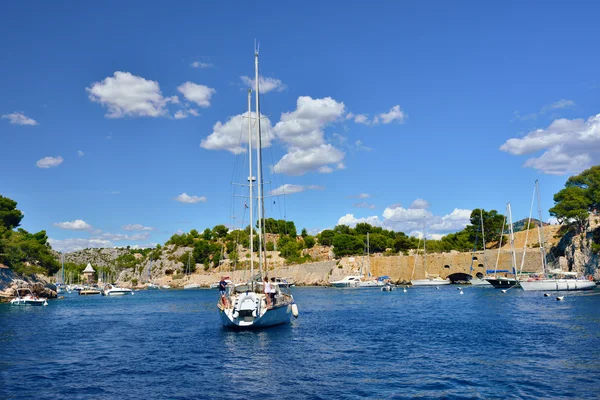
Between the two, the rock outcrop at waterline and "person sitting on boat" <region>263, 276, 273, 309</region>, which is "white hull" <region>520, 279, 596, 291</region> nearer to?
"person sitting on boat" <region>263, 276, 273, 309</region>

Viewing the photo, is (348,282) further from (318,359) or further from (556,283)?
(318,359)

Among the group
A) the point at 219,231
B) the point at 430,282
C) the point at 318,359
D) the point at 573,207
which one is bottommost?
the point at 318,359

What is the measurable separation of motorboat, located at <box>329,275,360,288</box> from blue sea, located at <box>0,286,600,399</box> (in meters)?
60.8

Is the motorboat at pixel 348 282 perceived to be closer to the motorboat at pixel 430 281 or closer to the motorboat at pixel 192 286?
the motorboat at pixel 430 281

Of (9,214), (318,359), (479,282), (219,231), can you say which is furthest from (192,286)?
(318,359)

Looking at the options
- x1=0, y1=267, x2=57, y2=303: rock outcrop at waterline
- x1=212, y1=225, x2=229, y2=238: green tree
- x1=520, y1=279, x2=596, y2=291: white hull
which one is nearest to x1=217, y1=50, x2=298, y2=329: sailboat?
x1=520, y1=279, x2=596, y2=291: white hull

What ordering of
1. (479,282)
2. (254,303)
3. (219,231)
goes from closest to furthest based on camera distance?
1. (254,303)
2. (479,282)
3. (219,231)

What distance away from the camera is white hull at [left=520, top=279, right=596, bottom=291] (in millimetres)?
63750

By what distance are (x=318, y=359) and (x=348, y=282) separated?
265 feet

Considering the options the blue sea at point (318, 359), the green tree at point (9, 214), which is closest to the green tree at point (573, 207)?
the blue sea at point (318, 359)

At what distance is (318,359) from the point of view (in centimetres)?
2386

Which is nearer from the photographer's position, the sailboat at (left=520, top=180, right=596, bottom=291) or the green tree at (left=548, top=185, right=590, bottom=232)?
the sailboat at (left=520, top=180, right=596, bottom=291)

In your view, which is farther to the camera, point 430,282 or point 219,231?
point 219,231

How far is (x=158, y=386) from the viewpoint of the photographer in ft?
62.3
